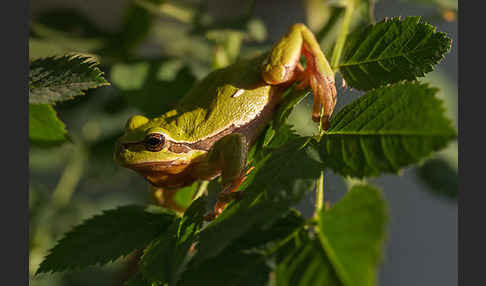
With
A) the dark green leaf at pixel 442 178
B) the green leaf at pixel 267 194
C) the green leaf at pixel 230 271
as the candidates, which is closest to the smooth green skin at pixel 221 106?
the green leaf at pixel 267 194

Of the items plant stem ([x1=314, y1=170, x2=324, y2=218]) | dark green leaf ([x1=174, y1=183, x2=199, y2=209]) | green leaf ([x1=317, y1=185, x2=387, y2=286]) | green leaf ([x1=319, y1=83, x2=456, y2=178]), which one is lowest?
dark green leaf ([x1=174, y1=183, x2=199, y2=209])

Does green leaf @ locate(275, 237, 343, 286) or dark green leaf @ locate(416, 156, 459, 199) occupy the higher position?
green leaf @ locate(275, 237, 343, 286)

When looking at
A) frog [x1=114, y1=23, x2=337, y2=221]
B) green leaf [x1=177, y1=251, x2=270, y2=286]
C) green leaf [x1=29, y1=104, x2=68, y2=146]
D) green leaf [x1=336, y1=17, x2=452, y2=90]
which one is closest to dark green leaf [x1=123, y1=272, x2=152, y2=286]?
green leaf [x1=177, y1=251, x2=270, y2=286]

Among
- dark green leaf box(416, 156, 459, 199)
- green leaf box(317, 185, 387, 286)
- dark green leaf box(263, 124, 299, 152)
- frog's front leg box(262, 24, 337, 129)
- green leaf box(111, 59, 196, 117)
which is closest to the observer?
green leaf box(317, 185, 387, 286)

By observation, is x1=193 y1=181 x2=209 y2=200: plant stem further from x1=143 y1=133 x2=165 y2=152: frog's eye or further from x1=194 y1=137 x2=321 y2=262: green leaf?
x1=194 y1=137 x2=321 y2=262: green leaf

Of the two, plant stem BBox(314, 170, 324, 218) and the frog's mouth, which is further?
the frog's mouth

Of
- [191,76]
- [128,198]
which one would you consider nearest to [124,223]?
[191,76]

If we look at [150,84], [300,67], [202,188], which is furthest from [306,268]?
[150,84]
